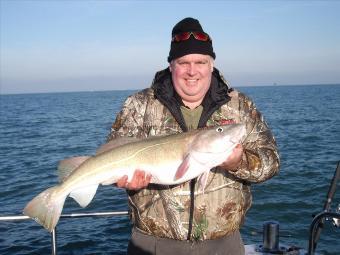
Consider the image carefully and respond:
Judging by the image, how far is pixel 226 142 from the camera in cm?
409

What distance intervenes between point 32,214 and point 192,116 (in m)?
2.06

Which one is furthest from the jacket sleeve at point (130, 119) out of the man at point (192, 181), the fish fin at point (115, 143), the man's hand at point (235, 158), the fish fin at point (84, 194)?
the man's hand at point (235, 158)

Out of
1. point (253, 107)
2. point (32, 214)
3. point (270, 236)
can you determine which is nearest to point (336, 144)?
point (270, 236)

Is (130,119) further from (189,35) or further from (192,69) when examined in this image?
(189,35)

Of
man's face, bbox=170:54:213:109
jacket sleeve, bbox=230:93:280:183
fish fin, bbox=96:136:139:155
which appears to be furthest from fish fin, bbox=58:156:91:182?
jacket sleeve, bbox=230:93:280:183

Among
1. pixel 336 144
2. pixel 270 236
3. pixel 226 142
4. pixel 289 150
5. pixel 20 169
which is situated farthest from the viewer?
pixel 336 144

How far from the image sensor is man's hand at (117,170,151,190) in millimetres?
4250

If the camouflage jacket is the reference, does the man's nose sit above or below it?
above

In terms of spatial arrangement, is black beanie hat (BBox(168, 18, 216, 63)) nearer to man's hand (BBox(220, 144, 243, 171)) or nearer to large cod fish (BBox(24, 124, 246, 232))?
large cod fish (BBox(24, 124, 246, 232))

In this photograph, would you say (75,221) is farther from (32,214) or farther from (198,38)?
(198,38)

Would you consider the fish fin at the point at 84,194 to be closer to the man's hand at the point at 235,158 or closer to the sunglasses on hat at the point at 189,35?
the man's hand at the point at 235,158

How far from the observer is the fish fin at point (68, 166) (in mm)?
4414

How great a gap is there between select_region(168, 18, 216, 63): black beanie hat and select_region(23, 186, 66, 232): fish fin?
2.01 m

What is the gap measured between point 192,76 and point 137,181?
1294 millimetres
